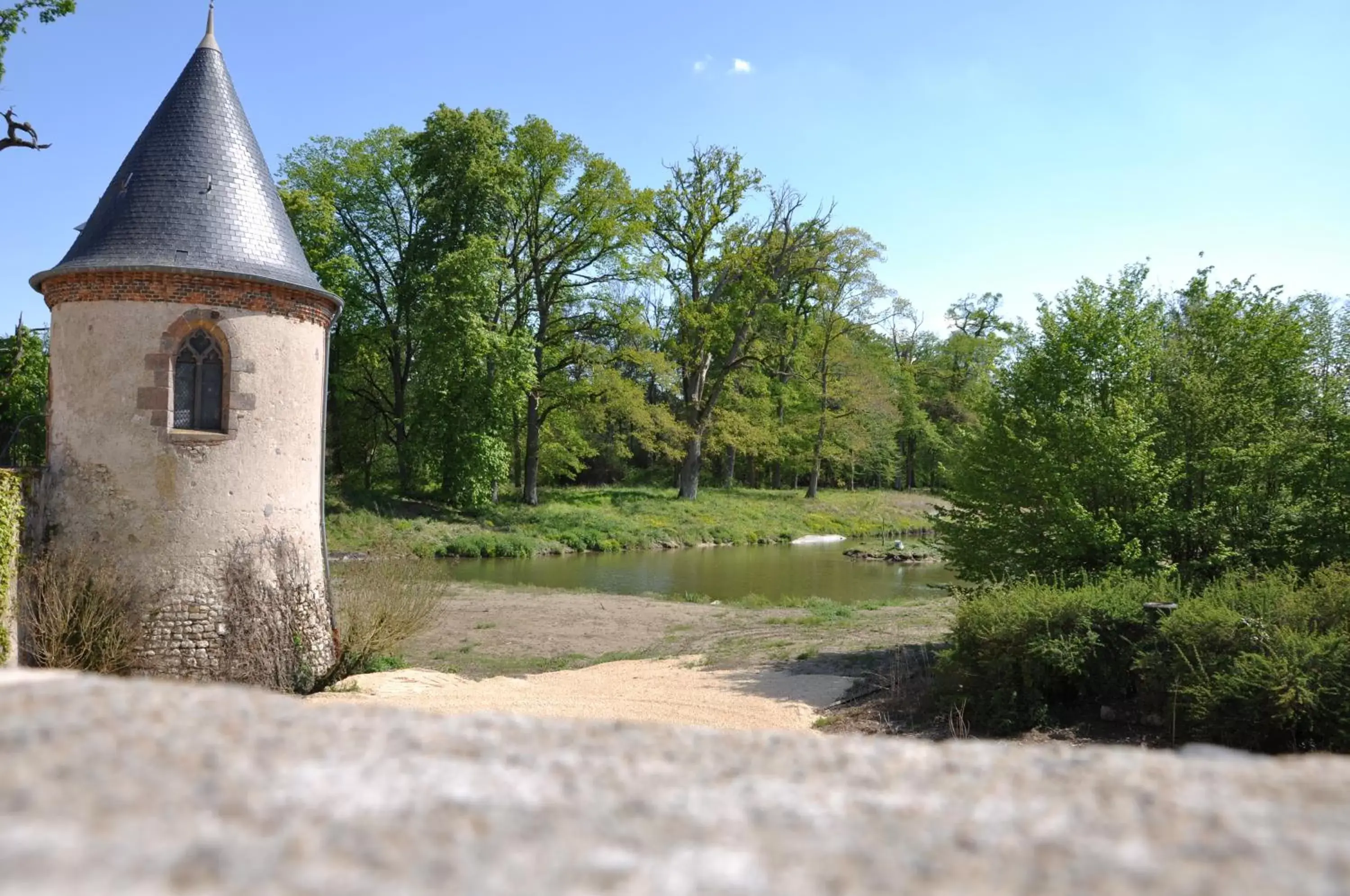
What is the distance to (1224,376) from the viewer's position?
45.0ft

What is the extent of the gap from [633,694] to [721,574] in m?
16.5

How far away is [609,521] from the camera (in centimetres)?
3594

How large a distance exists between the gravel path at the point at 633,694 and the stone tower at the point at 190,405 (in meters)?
1.31

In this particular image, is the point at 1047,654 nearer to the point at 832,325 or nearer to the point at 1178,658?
the point at 1178,658

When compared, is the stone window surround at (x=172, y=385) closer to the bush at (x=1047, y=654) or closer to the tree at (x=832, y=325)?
the bush at (x=1047, y=654)

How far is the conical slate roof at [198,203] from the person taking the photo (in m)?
11.4

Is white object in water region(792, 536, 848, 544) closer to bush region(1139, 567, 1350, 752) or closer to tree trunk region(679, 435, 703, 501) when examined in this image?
tree trunk region(679, 435, 703, 501)

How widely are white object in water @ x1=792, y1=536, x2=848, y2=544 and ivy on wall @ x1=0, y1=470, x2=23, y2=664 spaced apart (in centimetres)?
3081

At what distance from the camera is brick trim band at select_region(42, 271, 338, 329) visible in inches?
440

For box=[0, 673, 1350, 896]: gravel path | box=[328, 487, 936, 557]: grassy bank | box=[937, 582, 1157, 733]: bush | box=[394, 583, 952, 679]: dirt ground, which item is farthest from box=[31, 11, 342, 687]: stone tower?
box=[328, 487, 936, 557]: grassy bank

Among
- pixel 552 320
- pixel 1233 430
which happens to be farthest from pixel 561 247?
pixel 1233 430

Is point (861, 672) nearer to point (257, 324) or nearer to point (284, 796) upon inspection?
point (257, 324)

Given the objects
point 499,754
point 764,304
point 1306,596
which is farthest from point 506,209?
point 499,754

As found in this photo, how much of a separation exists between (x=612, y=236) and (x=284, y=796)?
117 feet
